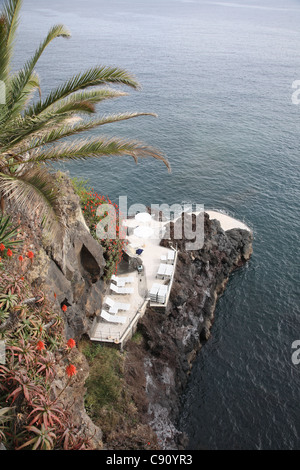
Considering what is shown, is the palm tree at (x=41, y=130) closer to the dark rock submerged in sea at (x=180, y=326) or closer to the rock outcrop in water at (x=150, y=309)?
the rock outcrop in water at (x=150, y=309)

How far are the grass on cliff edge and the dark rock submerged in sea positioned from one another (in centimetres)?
108

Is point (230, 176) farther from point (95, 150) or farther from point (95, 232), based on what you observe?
point (95, 150)

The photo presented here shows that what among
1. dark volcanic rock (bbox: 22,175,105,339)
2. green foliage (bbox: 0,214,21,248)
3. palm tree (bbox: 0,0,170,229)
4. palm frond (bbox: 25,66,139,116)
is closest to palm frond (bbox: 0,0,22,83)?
palm tree (bbox: 0,0,170,229)

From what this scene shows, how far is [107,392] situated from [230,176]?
39732 millimetres

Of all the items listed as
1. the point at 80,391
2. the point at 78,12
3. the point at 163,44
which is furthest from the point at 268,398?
the point at 78,12

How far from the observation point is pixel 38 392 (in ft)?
37.9

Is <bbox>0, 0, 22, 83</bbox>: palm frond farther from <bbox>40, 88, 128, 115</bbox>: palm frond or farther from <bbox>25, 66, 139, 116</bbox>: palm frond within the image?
<bbox>40, 88, 128, 115</bbox>: palm frond

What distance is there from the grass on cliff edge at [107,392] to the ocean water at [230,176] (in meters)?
4.95

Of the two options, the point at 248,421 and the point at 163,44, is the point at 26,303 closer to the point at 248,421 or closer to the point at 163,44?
the point at 248,421

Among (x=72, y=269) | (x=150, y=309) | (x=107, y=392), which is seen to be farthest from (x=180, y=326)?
(x=72, y=269)

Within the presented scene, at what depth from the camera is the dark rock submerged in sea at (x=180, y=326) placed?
24078mm

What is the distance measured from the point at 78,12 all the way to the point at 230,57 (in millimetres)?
110569

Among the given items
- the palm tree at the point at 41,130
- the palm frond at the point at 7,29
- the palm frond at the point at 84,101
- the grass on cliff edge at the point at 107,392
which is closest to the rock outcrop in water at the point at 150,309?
the grass on cliff edge at the point at 107,392

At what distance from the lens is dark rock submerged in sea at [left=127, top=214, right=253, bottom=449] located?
2408cm
